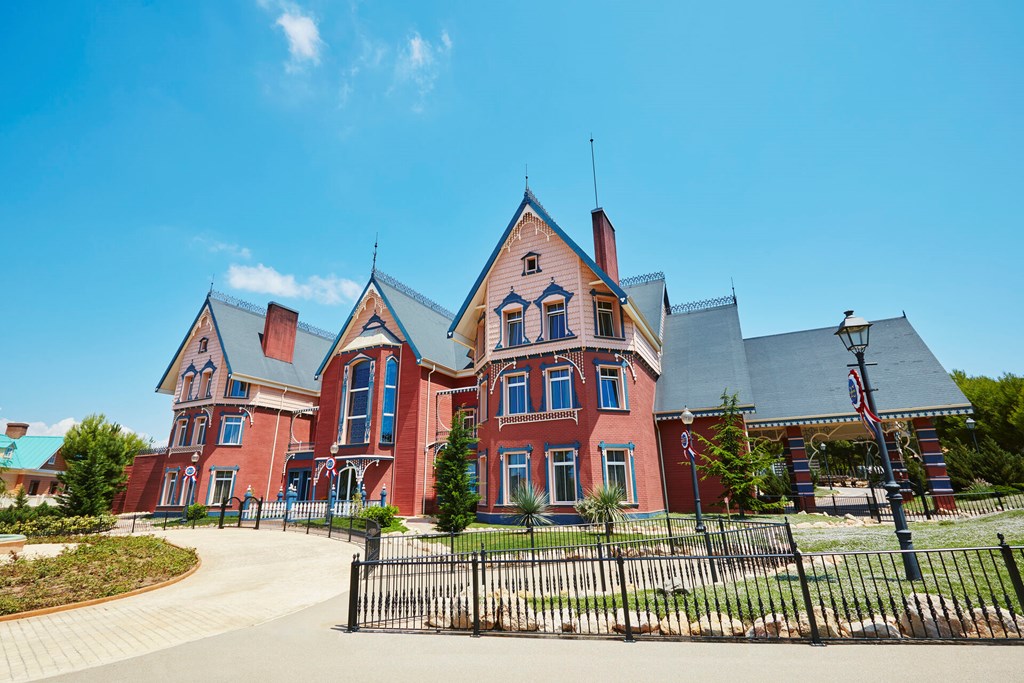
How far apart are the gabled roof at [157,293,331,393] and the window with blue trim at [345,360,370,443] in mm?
8877

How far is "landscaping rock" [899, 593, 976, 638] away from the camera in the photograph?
261 inches

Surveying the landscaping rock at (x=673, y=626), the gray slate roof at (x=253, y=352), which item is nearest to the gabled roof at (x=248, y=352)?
the gray slate roof at (x=253, y=352)

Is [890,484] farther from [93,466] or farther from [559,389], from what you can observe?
[93,466]

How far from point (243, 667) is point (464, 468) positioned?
1346 centimetres

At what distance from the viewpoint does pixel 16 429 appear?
5081 centimetres

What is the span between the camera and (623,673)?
246 inches

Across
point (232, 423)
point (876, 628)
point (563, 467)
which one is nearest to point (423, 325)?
point (232, 423)

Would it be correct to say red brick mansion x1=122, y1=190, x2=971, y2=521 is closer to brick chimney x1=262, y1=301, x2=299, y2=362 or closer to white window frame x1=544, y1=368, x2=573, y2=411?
white window frame x1=544, y1=368, x2=573, y2=411

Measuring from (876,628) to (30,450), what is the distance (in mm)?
74976

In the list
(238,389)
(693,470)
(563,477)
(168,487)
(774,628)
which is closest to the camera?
(774,628)

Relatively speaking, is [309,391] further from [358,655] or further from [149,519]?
[358,655]

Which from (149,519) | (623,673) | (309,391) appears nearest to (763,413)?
(623,673)

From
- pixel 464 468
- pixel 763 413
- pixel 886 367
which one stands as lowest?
pixel 464 468

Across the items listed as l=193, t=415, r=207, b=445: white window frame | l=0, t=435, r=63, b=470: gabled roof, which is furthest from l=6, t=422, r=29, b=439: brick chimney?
l=193, t=415, r=207, b=445: white window frame
